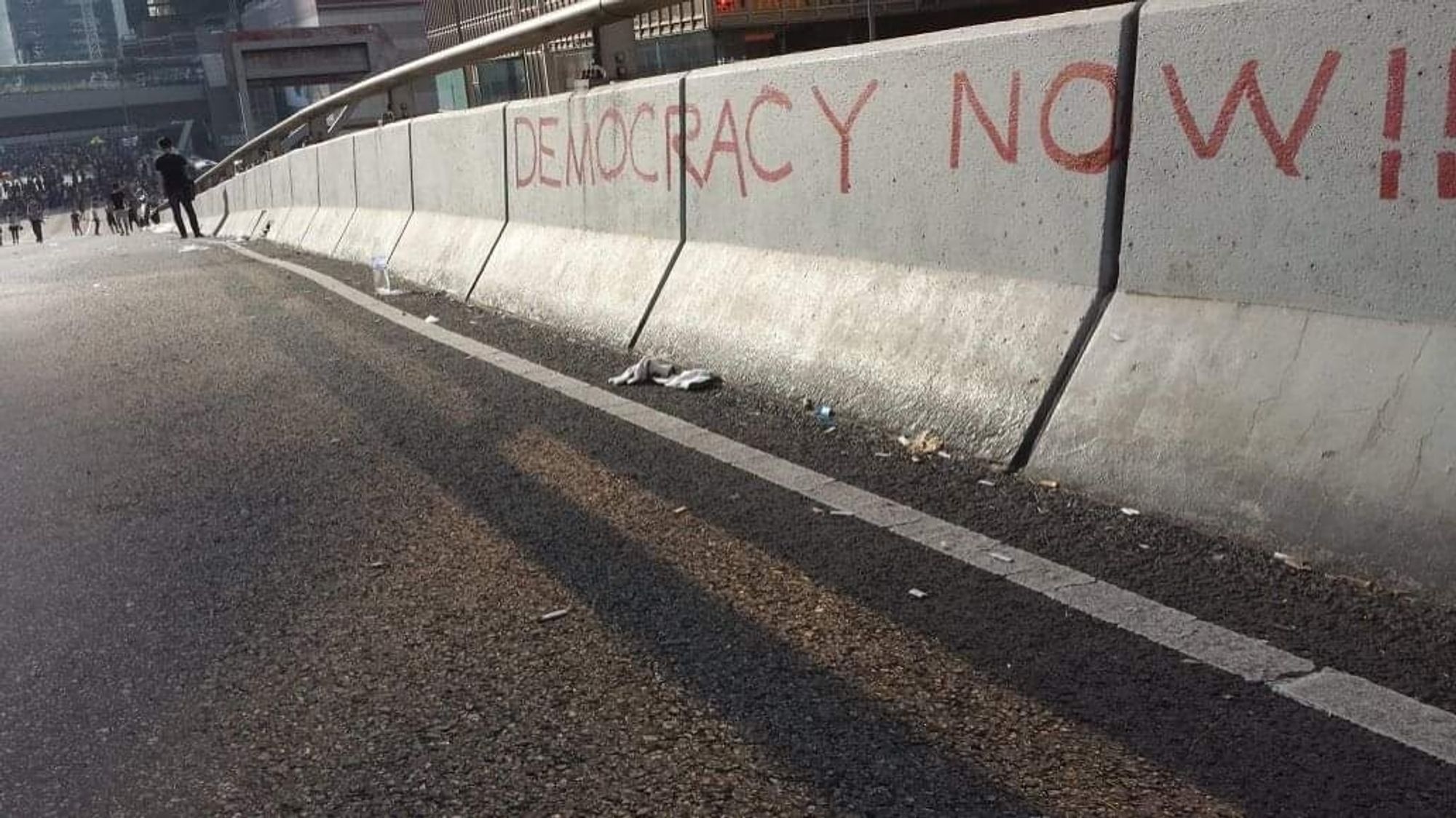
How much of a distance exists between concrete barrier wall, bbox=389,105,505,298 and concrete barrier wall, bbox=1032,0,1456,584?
5.76m

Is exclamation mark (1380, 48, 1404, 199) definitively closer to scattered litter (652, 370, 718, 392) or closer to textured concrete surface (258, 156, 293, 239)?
scattered litter (652, 370, 718, 392)

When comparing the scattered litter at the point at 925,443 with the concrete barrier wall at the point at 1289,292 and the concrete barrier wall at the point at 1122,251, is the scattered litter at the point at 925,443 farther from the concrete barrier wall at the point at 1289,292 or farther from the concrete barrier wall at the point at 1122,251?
the concrete barrier wall at the point at 1289,292

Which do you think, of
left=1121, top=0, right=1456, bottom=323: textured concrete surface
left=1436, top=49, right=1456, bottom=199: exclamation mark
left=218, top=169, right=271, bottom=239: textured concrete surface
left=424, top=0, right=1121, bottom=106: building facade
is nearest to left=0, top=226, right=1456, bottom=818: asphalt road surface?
left=1121, top=0, right=1456, bottom=323: textured concrete surface

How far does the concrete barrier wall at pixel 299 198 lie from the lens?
16500 mm

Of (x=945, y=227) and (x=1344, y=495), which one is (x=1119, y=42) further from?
(x=1344, y=495)

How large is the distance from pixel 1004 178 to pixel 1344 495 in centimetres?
177

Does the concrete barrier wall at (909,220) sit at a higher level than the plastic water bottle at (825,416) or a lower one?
higher

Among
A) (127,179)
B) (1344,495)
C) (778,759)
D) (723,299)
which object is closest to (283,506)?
(723,299)

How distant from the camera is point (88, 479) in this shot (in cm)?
521

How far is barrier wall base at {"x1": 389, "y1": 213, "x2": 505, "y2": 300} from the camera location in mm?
9164

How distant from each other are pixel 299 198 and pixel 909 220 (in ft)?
48.6

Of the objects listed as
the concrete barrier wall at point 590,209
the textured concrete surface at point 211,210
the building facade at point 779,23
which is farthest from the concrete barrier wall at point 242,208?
the concrete barrier wall at point 590,209

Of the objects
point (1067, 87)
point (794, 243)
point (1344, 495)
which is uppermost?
point (1067, 87)

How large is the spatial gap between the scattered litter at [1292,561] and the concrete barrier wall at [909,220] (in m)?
1.04
